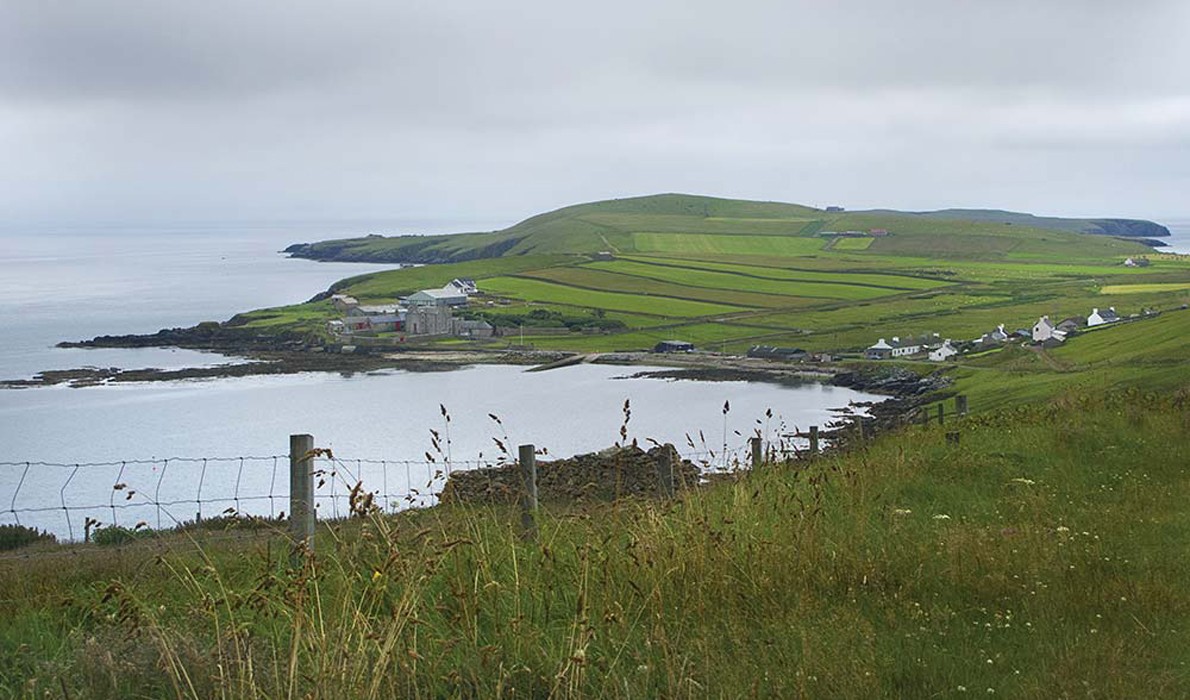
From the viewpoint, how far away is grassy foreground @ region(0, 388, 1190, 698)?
4.75 metres

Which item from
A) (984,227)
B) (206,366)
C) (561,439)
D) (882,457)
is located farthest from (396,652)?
(984,227)

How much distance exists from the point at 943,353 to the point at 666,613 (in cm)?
7729

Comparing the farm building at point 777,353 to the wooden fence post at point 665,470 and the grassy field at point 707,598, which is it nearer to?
the grassy field at point 707,598

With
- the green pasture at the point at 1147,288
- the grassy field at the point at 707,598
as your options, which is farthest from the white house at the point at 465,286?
the grassy field at the point at 707,598

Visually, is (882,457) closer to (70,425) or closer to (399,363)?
(70,425)

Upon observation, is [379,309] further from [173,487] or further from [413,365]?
[173,487]

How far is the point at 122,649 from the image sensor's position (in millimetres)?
5051

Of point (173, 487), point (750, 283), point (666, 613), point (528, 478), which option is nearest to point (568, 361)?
point (173, 487)

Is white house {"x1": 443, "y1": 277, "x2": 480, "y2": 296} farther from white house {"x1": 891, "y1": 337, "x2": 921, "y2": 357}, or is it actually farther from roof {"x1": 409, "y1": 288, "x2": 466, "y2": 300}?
white house {"x1": 891, "y1": 337, "x2": 921, "y2": 357}

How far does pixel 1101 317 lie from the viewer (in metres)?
90.1

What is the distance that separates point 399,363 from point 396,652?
80364mm

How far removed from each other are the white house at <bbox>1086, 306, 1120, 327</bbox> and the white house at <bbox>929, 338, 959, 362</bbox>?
13.5 metres

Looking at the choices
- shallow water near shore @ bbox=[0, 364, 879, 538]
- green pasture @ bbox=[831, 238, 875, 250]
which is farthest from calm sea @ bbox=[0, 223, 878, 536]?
green pasture @ bbox=[831, 238, 875, 250]

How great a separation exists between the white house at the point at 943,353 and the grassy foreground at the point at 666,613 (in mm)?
72428
